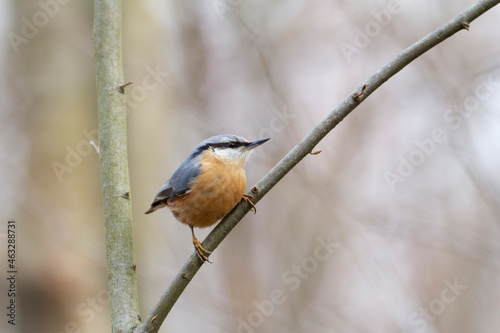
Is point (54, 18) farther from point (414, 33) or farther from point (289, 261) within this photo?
point (414, 33)

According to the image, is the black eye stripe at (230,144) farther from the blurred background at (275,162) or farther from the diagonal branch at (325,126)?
the blurred background at (275,162)

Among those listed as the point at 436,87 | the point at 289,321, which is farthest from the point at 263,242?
the point at 436,87

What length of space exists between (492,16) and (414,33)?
0.96 meters

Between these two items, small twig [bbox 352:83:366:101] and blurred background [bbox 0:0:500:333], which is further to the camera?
blurred background [bbox 0:0:500:333]

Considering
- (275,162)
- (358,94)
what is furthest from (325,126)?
(275,162)

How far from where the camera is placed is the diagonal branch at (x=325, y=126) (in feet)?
7.24

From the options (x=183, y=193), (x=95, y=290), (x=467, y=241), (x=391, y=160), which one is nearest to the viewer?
(x=183, y=193)

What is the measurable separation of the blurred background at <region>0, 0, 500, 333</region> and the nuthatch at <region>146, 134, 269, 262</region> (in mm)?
1770

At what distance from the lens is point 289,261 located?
5.63m

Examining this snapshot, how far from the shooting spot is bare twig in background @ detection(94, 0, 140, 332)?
247 centimetres

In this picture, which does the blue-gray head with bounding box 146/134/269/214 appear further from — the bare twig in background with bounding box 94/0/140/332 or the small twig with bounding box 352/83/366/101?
Answer: the small twig with bounding box 352/83/366/101

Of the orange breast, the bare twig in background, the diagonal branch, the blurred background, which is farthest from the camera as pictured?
the blurred background

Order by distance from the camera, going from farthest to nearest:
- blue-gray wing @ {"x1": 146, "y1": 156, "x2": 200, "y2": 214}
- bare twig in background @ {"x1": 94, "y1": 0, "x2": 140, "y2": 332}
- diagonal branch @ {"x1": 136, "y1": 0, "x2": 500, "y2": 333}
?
blue-gray wing @ {"x1": 146, "y1": 156, "x2": 200, "y2": 214}, bare twig in background @ {"x1": 94, "y1": 0, "x2": 140, "y2": 332}, diagonal branch @ {"x1": 136, "y1": 0, "x2": 500, "y2": 333}

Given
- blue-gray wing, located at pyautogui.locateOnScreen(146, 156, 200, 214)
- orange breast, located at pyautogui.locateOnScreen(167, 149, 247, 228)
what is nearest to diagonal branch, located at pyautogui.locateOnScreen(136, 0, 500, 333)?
orange breast, located at pyautogui.locateOnScreen(167, 149, 247, 228)
